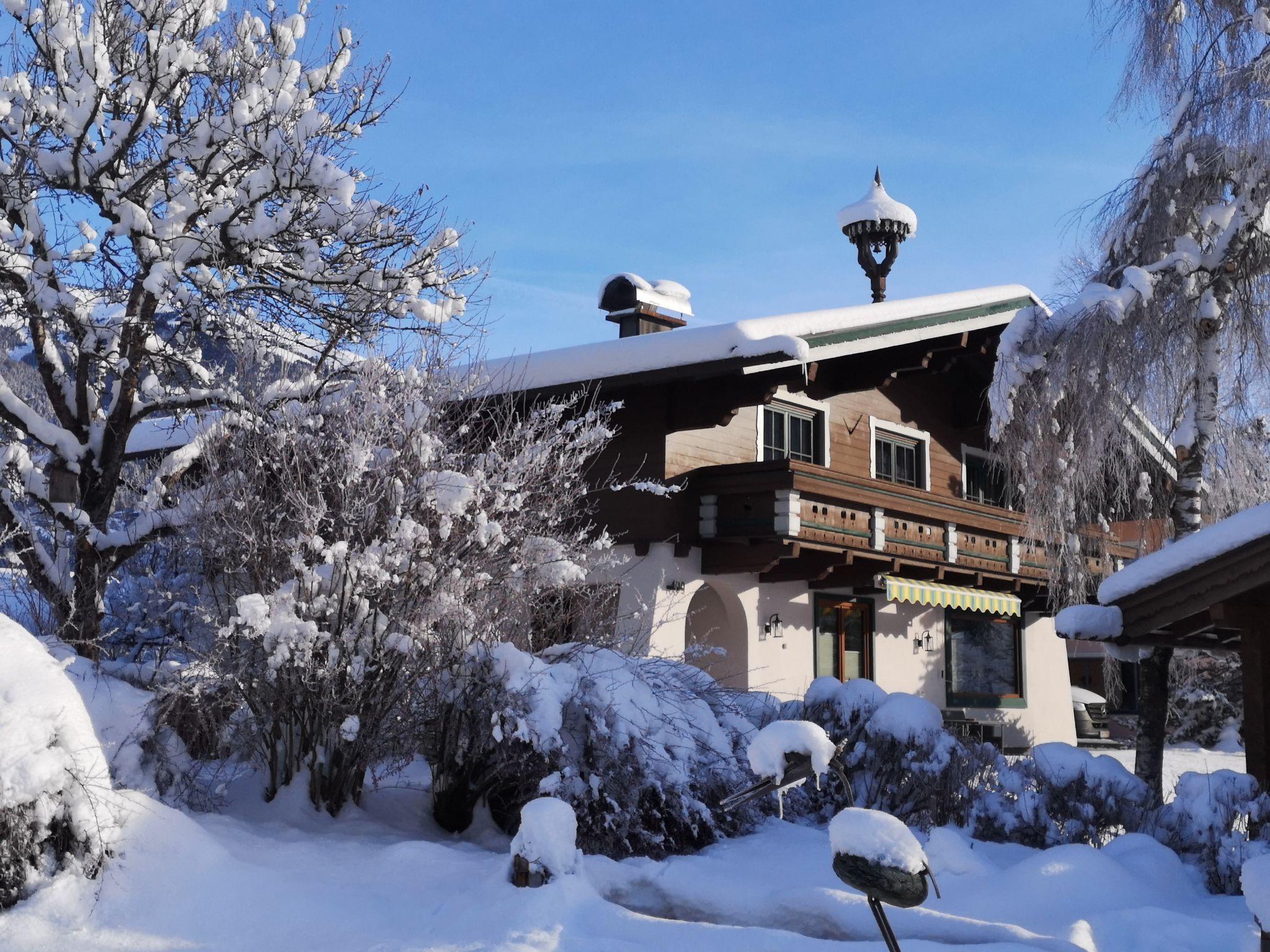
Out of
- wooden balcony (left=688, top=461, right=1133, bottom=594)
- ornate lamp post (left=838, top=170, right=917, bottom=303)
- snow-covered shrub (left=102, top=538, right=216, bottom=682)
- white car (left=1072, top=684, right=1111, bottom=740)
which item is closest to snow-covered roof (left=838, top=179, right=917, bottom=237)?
ornate lamp post (left=838, top=170, right=917, bottom=303)

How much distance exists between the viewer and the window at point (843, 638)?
17.5 meters

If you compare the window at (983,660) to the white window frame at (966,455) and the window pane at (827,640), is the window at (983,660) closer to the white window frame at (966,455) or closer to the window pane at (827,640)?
the white window frame at (966,455)

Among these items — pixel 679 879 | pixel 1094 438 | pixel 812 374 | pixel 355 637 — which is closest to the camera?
pixel 679 879

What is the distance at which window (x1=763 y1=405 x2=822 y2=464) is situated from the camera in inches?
656

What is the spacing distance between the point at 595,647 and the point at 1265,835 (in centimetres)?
454

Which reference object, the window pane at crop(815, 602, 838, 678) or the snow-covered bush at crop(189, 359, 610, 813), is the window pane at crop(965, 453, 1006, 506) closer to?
the window pane at crop(815, 602, 838, 678)

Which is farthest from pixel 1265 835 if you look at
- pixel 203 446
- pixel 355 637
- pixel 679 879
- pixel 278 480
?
pixel 203 446

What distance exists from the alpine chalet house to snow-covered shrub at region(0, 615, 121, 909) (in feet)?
16.2

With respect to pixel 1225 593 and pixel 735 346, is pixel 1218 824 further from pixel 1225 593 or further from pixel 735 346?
pixel 735 346

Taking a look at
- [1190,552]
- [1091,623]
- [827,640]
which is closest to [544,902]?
[1190,552]

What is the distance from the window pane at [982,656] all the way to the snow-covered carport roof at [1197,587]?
10.7 m

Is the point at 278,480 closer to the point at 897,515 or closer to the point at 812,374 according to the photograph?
the point at 812,374

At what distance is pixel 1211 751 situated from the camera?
23641mm

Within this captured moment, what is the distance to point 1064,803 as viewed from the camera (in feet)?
28.5
